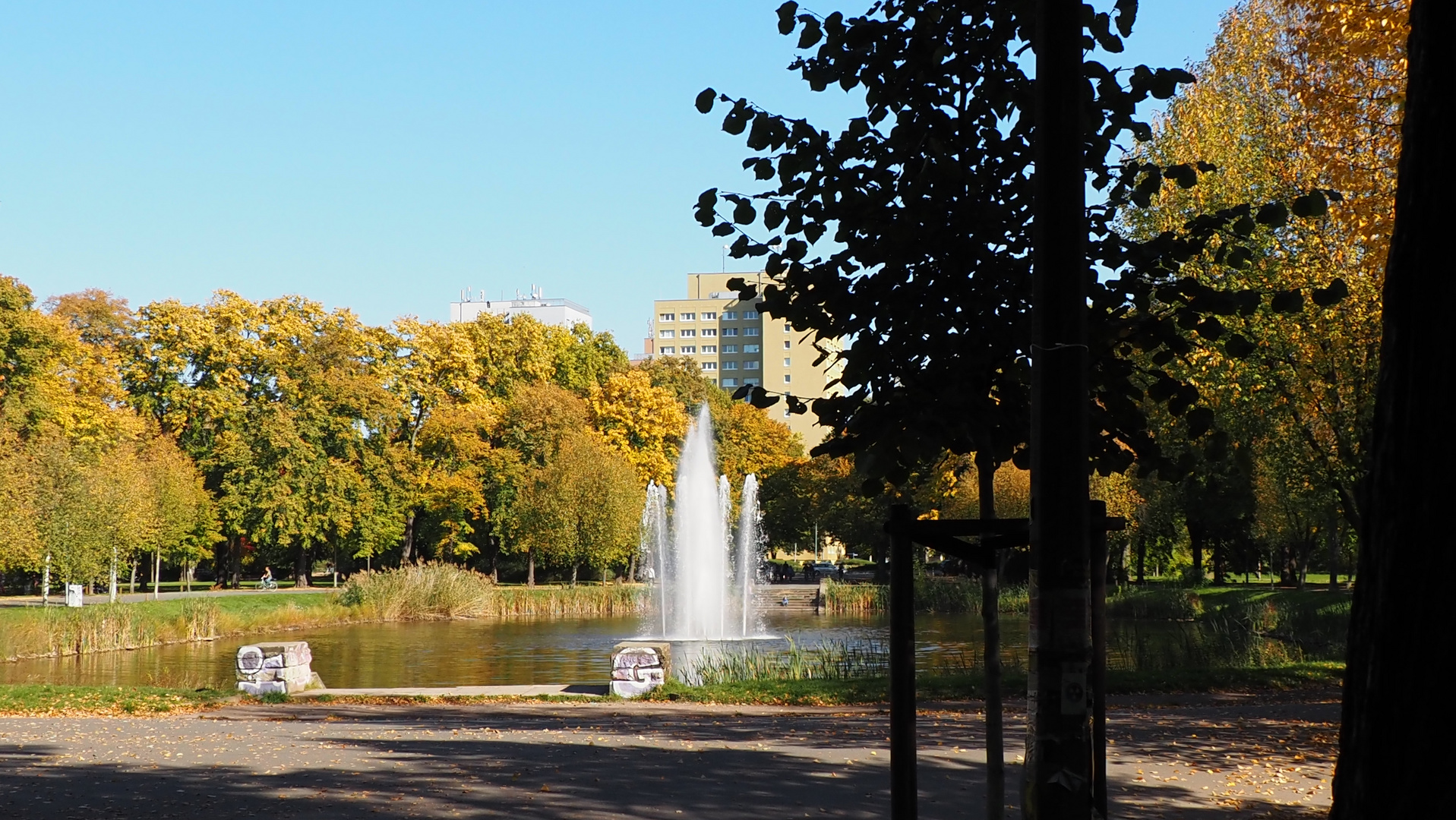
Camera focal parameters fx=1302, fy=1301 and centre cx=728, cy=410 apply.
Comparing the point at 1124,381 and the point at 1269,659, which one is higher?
the point at 1124,381

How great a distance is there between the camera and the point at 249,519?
55531mm

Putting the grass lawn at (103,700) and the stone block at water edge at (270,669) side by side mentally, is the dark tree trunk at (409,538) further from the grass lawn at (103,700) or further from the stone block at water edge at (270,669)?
the grass lawn at (103,700)

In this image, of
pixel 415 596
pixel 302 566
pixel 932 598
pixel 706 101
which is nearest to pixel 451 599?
pixel 415 596

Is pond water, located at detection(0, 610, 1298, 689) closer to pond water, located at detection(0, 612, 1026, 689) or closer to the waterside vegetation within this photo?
pond water, located at detection(0, 612, 1026, 689)

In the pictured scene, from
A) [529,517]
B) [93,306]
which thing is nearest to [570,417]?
[529,517]

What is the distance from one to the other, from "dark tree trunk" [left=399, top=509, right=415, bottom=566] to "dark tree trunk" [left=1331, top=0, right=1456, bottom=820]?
5907cm

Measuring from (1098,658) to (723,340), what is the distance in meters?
151

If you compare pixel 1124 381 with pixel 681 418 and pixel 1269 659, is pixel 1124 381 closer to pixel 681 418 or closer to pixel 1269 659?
pixel 1269 659

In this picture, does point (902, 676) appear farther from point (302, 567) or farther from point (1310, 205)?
point (302, 567)

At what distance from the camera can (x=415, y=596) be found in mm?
Answer: 43344

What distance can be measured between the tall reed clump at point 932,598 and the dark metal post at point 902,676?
1461 inches

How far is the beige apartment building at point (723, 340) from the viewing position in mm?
148750

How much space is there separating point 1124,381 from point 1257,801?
15.2 feet

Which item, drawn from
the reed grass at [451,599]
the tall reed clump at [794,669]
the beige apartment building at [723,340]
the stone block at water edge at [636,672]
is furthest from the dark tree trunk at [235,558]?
the beige apartment building at [723,340]
